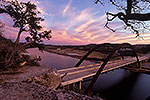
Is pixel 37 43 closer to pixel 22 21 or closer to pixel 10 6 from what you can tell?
pixel 22 21

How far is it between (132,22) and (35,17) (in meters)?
14.0

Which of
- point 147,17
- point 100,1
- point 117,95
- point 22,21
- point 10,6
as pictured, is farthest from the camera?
point 22,21

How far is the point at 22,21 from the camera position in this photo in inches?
484

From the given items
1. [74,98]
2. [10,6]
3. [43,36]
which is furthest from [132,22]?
[10,6]

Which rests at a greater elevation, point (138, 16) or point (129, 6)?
point (129, 6)

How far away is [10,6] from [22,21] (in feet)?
7.61

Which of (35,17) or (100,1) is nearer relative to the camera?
(100,1)

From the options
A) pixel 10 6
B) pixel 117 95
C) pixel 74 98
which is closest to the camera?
pixel 74 98

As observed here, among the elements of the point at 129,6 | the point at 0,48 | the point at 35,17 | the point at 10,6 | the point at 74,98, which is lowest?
the point at 74,98

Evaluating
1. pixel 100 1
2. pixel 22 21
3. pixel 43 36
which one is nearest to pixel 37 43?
pixel 43 36

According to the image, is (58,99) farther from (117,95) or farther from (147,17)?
(117,95)

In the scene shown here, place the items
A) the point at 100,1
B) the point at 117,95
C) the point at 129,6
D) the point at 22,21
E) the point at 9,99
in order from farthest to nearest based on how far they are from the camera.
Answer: the point at 22,21
the point at 117,95
the point at 100,1
the point at 129,6
the point at 9,99

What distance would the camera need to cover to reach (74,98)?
7.23 feet

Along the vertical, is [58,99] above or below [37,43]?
below
